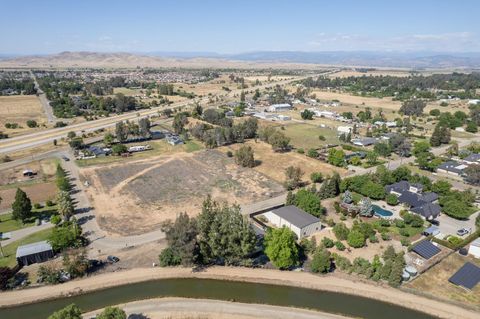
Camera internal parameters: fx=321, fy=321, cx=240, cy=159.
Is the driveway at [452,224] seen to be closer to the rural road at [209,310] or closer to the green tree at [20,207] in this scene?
the rural road at [209,310]

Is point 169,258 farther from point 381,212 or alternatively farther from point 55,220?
point 381,212

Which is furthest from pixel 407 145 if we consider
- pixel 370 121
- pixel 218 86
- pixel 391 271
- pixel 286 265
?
pixel 218 86

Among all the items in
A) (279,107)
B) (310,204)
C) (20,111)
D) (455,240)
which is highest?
(20,111)

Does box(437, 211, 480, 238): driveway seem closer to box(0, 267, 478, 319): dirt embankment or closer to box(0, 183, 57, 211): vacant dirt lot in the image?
box(0, 267, 478, 319): dirt embankment

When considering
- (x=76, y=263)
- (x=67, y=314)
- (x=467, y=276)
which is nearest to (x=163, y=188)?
(x=76, y=263)

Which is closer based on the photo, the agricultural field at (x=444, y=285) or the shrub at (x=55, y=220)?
the agricultural field at (x=444, y=285)

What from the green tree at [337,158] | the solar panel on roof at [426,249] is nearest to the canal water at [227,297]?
the solar panel on roof at [426,249]
